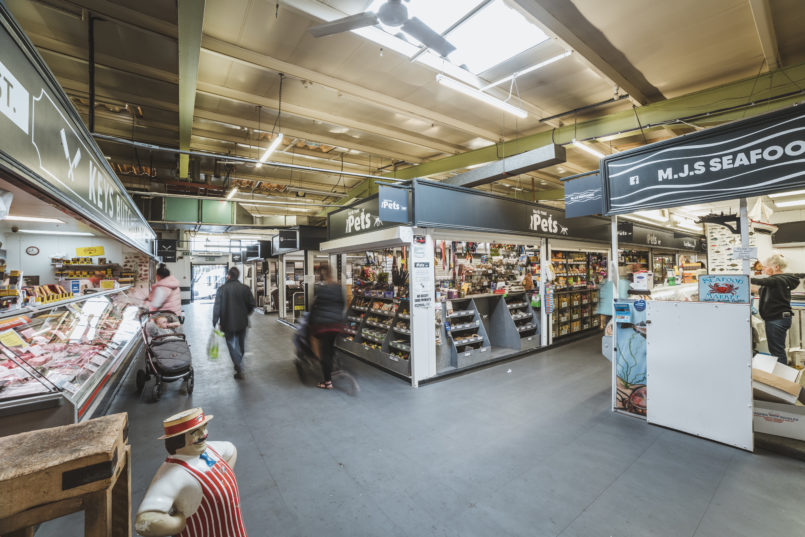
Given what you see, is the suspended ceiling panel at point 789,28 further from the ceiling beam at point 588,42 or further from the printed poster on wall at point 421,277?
the printed poster on wall at point 421,277

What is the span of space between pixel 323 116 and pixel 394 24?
174 inches

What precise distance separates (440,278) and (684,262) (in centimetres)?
1069

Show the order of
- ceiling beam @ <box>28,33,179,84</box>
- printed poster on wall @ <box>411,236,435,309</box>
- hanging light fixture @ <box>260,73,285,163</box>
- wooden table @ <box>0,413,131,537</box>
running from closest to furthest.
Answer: wooden table @ <box>0,413,131,537</box> < ceiling beam @ <box>28,33,179,84</box> < printed poster on wall @ <box>411,236,435,309</box> < hanging light fixture @ <box>260,73,285,163</box>

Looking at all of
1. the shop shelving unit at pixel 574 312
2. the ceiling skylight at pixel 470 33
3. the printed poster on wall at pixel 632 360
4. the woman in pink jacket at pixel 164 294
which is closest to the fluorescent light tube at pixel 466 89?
the ceiling skylight at pixel 470 33

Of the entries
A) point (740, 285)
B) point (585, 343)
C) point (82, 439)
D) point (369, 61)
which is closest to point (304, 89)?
point (369, 61)

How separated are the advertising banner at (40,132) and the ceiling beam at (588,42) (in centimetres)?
399

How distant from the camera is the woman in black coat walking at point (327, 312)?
5.09 meters

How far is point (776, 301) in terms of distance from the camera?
511 cm

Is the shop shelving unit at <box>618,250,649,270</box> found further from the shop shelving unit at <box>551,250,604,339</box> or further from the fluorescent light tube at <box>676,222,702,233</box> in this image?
the fluorescent light tube at <box>676,222,702,233</box>

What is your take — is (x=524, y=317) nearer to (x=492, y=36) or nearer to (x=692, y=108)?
(x=692, y=108)

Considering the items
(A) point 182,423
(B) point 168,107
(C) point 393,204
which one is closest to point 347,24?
(C) point 393,204

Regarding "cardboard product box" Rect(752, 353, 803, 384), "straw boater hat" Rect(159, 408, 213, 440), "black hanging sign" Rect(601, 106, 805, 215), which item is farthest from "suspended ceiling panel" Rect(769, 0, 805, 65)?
"straw boater hat" Rect(159, 408, 213, 440)

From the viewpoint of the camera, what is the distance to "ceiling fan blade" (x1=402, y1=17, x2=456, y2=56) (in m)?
2.78

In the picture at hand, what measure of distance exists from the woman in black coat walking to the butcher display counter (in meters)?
2.55
